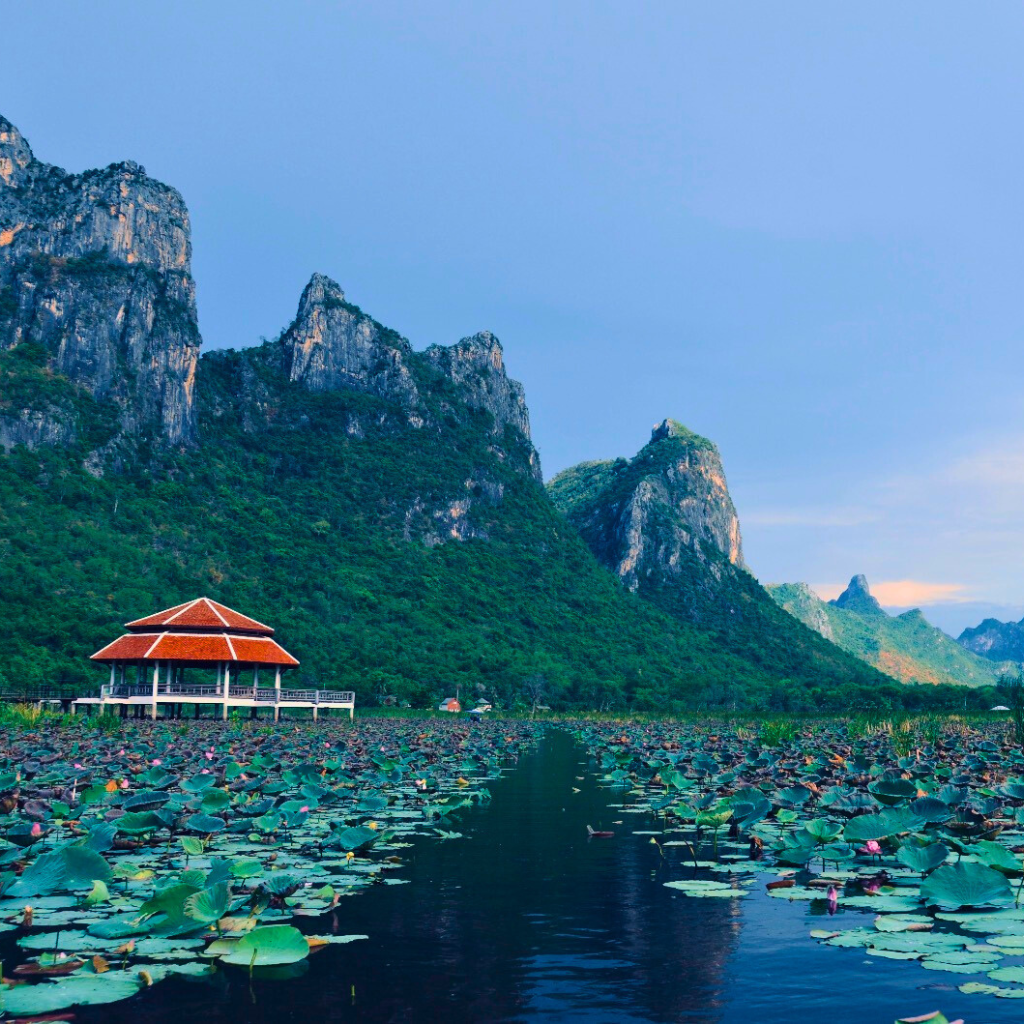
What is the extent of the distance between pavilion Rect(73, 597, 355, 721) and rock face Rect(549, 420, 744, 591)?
101m

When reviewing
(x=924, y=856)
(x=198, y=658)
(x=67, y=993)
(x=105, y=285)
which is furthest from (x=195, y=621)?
(x=105, y=285)

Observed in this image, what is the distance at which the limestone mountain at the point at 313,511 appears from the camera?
67375mm

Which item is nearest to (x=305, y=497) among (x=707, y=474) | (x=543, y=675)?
(x=543, y=675)

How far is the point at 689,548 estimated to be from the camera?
5906 inches

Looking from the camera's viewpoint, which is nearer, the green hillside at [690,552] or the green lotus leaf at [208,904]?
the green lotus leaf at [208,904]

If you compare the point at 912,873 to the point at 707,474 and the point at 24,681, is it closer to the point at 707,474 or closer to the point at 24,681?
the point at 24,681

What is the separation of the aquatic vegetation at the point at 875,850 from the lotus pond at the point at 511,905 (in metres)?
0.03

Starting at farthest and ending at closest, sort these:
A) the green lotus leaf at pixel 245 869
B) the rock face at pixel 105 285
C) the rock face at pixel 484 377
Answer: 1. the rock face at pixel 484 377
2. the rock face at pixel 105 285
3. the green lotus leaf at pixel 245 869

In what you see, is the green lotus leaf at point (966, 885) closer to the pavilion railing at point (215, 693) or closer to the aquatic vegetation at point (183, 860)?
the aquatic vegetation at point (183, 860)

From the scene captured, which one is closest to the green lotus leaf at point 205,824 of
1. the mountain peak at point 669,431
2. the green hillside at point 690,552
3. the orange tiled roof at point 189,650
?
the orange tiled roof at point 189,650

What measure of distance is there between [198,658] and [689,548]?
118684 millimetres

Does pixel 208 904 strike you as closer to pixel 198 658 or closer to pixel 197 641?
pixel 198 658

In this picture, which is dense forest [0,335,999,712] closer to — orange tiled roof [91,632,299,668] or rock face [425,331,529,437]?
rock face [425,331,529,437]

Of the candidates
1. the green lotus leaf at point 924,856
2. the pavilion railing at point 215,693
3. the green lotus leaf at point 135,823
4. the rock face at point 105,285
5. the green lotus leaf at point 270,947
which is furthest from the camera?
the rock face at point 105,285
